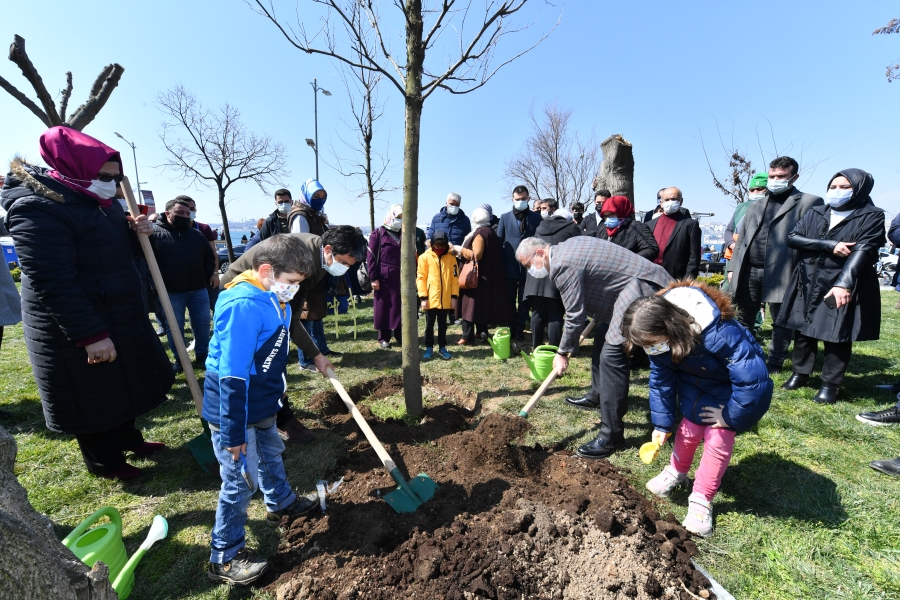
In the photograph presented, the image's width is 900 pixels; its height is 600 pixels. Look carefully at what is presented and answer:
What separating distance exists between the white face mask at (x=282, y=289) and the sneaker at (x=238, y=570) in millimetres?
1335

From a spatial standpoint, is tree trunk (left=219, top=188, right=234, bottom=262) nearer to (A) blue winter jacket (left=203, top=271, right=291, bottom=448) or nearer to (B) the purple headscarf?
(B) the purple headscarf

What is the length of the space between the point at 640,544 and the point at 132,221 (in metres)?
3.94

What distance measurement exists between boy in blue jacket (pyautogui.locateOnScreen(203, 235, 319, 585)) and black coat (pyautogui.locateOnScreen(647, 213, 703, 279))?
485 centimetres

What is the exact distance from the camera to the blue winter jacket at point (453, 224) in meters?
6.94

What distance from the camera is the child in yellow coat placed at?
588 centimetres

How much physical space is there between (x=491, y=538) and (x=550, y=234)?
414 cm

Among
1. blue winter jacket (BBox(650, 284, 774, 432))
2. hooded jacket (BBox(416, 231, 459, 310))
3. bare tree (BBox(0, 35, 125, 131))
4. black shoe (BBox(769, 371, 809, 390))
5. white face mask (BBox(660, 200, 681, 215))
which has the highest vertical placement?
bare tree (BBox(0, 35, 125, 131))

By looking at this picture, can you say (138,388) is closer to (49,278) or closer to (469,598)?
(49,278)

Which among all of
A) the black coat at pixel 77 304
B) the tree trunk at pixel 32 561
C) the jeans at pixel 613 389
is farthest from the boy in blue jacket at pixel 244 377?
the jeans at pixel 613 389

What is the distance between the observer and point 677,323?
220 cm

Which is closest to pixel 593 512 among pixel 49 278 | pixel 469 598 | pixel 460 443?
pixel 469 598

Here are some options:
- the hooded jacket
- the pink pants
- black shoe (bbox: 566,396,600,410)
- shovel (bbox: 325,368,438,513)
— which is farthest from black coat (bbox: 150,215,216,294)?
the pink pants

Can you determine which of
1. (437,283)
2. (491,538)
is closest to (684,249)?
(437,283)

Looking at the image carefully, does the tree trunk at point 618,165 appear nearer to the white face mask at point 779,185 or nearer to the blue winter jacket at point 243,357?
the white face mask at point 779,185
